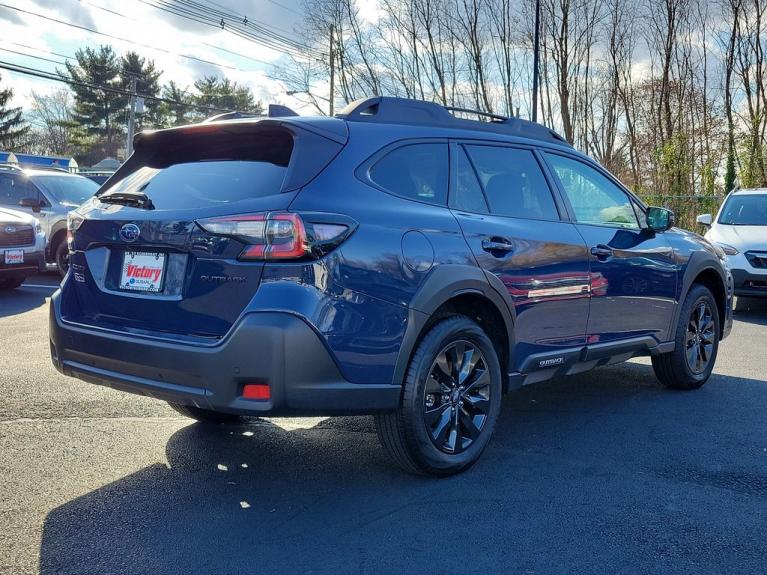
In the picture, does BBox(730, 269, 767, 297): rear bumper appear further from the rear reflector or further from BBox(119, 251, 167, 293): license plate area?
BBox(119, 251, 167, 293): license plate area

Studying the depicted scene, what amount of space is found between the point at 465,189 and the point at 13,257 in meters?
7.81

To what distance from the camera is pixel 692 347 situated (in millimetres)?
5723

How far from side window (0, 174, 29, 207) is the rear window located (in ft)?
32.3

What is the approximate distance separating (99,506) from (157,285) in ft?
3.29

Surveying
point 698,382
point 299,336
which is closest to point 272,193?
point 299,336

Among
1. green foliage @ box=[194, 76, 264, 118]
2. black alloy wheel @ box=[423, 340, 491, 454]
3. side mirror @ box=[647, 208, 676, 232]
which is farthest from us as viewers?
green foliage @ box=[194, 76, 264, 118]

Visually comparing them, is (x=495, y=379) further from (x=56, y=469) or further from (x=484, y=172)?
(x=56, y=469)

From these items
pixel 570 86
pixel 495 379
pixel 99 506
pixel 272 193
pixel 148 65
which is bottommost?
pixel 99 506

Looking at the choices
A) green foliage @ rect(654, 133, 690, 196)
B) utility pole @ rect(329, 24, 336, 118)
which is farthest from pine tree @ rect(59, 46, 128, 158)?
green foliage @ rect(654, 133, 690, 196)

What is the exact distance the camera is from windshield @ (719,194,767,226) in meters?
10.8

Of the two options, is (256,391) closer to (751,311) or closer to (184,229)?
(184,229)

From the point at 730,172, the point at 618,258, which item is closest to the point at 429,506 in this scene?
the point at 618,258

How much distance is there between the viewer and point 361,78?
32.2 m

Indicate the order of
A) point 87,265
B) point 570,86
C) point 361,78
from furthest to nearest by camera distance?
point 361,78, point 570,86, point 87,265
